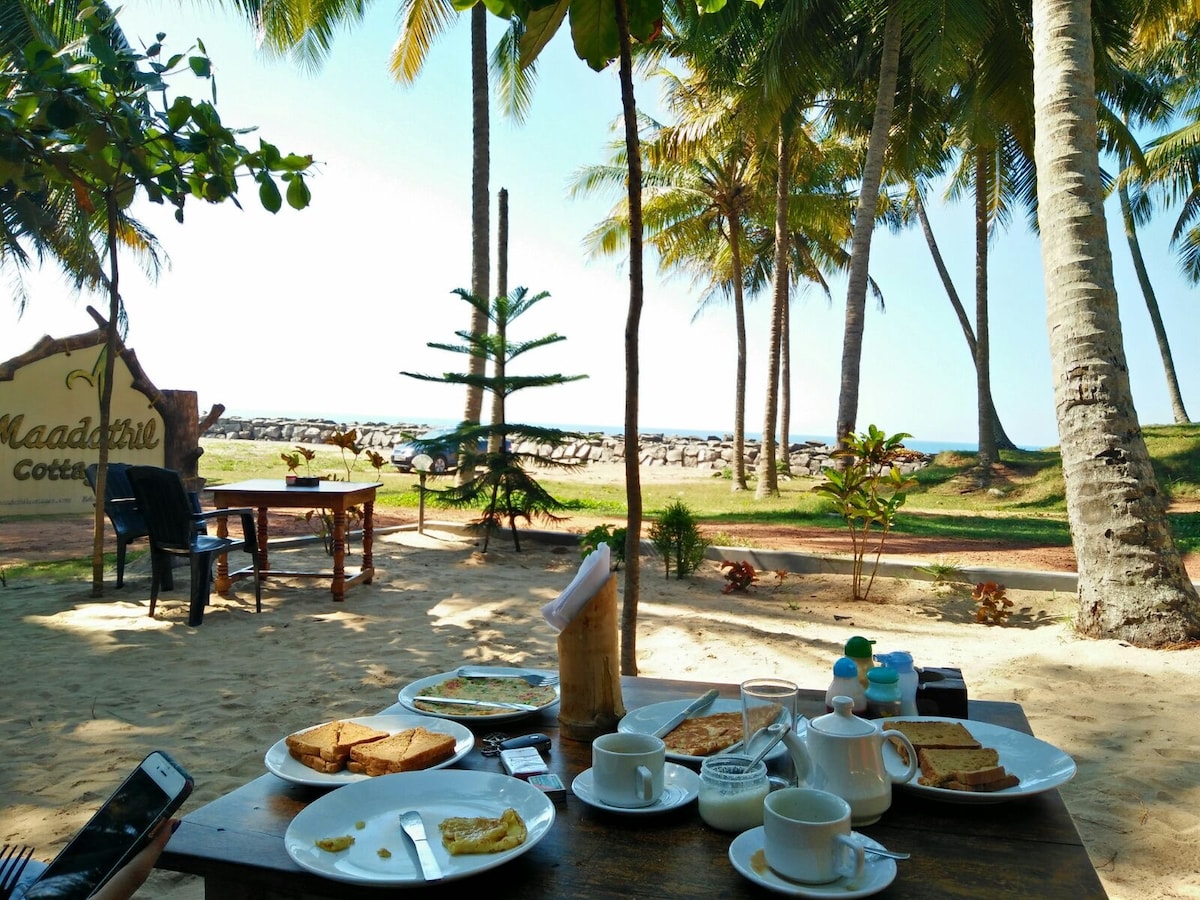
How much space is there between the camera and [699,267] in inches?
982

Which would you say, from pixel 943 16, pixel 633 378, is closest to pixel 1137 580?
pixel 633 378

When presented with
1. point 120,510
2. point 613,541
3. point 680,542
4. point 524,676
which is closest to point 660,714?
point 524,676

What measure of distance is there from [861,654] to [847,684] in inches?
5.1

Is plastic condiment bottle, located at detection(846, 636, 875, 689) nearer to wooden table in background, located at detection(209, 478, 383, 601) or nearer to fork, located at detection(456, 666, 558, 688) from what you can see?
fork, located at detection(456, 666, 558, 688)

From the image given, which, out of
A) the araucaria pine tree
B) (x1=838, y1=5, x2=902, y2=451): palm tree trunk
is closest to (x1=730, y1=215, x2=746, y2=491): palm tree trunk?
(x1=838, y1=5, x2=902, y2=451): palm tree trunk

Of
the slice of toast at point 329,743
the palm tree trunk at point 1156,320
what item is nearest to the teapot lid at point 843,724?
the slice of toast at point 329,743

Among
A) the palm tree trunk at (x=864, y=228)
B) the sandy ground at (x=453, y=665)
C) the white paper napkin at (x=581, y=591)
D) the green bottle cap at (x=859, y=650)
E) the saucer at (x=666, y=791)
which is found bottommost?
the sandy ground at (x=453, y=665)

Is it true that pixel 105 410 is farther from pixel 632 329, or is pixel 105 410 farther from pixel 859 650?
pixel 859 650

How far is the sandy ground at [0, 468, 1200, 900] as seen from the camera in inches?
120

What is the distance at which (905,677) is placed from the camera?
1867 millimetres

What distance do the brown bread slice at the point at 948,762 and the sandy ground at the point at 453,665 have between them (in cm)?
139

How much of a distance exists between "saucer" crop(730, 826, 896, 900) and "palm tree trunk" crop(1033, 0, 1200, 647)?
15.4 ft

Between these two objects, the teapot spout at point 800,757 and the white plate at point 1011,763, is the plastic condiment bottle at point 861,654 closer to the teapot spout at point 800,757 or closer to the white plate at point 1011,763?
the white plate at point 1011,763

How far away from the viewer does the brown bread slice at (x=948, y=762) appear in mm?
1510
